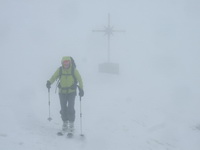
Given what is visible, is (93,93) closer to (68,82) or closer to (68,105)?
(68,105)

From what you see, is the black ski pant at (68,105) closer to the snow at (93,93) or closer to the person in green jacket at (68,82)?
the person in green jacket at (68,82)

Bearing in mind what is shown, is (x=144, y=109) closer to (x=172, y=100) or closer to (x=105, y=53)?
(x=172, y=100)

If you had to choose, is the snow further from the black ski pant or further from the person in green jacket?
the person in green jacket

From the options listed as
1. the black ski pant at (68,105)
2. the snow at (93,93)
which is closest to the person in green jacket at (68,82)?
the black ski pant at (68,105)

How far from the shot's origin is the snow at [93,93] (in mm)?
9422

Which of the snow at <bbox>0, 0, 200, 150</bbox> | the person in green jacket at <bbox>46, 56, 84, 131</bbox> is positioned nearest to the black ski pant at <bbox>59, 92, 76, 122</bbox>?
the person in green jacket at <bbox>46, 56, 84, 131</bbox>

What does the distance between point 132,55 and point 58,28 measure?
14630 millimetres

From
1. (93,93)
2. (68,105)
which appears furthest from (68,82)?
(93,93)

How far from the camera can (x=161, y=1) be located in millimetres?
85062

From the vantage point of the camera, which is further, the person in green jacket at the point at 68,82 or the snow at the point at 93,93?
the snow at the point at 93,93

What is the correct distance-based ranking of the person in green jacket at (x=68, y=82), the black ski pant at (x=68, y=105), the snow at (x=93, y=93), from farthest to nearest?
the snow at (x=93, y=93)
the black ski pant at (x=68, y=105)
the person in green jacket at (x=68, y=82)

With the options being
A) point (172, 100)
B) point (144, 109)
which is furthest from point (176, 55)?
point (144, 109)

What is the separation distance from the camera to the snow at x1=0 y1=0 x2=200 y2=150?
9422 millimetres

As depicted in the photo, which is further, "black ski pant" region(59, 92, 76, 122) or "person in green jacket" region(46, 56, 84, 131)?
"black ski pant" region(59, 92, 76, 122)
